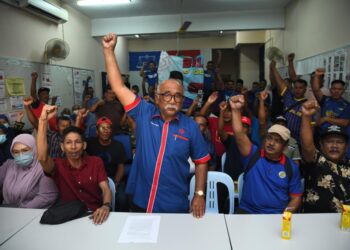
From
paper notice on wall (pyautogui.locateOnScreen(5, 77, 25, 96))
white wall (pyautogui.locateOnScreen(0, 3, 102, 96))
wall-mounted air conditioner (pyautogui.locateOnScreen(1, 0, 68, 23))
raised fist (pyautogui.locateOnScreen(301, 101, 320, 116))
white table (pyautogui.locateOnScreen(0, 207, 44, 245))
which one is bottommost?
white table (pyautogui.locateOnScreen(0, 207, 44, 245))

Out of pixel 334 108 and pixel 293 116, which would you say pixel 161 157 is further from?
pixel 334 108

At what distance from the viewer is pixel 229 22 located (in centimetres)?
653

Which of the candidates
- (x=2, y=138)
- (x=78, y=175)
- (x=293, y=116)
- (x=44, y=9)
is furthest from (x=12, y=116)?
(x=293, y=116)

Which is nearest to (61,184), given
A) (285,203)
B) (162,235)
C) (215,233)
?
(162,235)

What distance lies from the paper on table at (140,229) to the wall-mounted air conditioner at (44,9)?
3.81 m

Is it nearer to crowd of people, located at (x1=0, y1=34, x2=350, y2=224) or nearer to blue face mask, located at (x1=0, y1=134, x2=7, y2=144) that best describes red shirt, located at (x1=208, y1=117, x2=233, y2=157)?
crowd of people, located at (x1=0, y1=34, x2=350, y2=224)

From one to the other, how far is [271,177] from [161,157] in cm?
86

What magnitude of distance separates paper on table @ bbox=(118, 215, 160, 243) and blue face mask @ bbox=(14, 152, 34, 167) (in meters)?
0.99

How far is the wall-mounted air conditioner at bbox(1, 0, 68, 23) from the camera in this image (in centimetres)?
416

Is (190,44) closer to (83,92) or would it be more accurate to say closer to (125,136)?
(83,92)

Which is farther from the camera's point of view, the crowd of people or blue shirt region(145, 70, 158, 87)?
blue shirt region(145, 70, 158, 87)

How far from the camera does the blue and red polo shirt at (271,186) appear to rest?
80.3 inches

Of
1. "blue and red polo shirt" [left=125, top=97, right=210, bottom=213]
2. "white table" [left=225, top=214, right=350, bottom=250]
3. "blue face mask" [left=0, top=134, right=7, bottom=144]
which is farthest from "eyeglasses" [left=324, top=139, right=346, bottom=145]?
"blue face mask" [left=0, top=134, right=7, bottom=144]

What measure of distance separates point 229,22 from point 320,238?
588 centimetres
